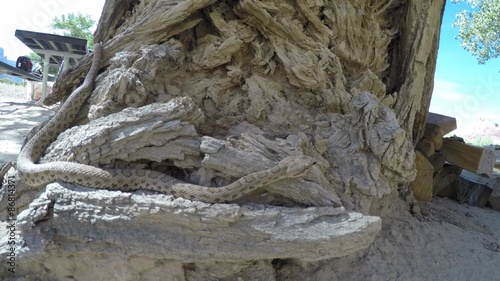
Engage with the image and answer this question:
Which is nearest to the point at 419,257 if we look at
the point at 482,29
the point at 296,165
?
the point at 296,165

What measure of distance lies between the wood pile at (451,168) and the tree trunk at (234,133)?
0.67 m

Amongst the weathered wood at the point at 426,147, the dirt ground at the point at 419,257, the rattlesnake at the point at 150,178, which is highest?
the weathered wood at the point at 426,147

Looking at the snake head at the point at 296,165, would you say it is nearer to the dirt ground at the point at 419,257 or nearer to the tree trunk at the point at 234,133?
the tree trunk at the point at 234,133

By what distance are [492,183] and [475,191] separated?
11.9 inches

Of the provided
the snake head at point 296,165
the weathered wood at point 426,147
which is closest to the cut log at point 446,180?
the weathered wood at point 426,147

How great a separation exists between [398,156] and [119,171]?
2.04 m

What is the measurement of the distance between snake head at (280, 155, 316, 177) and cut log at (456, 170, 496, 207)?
3601 millimetres

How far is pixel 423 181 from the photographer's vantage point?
357cm

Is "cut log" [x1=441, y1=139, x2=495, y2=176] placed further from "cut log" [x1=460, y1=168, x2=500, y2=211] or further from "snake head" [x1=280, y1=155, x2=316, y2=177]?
"snake head" [x1=280, y1=155, x2=316, y2=177]

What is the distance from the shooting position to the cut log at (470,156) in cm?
358

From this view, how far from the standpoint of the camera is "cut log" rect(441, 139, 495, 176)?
3.58 meters

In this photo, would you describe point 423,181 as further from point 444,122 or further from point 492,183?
point 492,183

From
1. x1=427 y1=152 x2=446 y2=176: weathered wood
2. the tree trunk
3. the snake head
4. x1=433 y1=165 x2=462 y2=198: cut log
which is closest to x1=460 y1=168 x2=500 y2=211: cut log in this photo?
x1=433 y1=165 x2=462 y2=198: cut log

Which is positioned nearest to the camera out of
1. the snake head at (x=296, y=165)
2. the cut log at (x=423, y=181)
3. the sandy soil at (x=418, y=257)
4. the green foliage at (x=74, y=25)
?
the snake head at (x=296, y=165)
